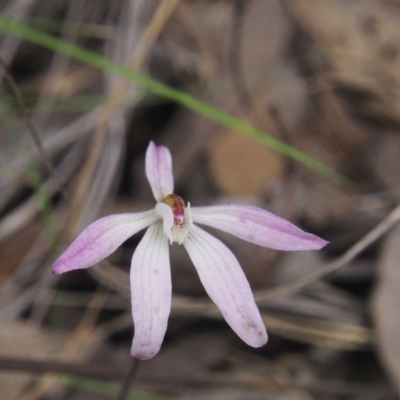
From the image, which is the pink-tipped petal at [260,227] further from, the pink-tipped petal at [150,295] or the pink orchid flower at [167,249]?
the pink-tipped petal at [150,295]

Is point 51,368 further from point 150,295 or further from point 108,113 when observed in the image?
point 108,113

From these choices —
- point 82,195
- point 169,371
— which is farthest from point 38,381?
point 82,195

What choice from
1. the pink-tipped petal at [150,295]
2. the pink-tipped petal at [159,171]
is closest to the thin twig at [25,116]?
the pink-tipped petal at [159,171]

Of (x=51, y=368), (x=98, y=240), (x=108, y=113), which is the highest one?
(x=98, y=240)

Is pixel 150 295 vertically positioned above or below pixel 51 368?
above

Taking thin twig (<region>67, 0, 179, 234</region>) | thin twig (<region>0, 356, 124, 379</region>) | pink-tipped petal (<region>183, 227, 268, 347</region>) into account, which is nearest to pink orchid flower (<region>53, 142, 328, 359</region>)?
pink-tipped petal (<region>183, 227, 268, 347</region>)

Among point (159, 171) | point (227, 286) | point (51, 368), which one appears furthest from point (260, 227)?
point (51, 368)

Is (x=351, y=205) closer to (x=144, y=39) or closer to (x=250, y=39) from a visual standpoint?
(x=250, y=39)

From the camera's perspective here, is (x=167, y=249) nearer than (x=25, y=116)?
Yes
